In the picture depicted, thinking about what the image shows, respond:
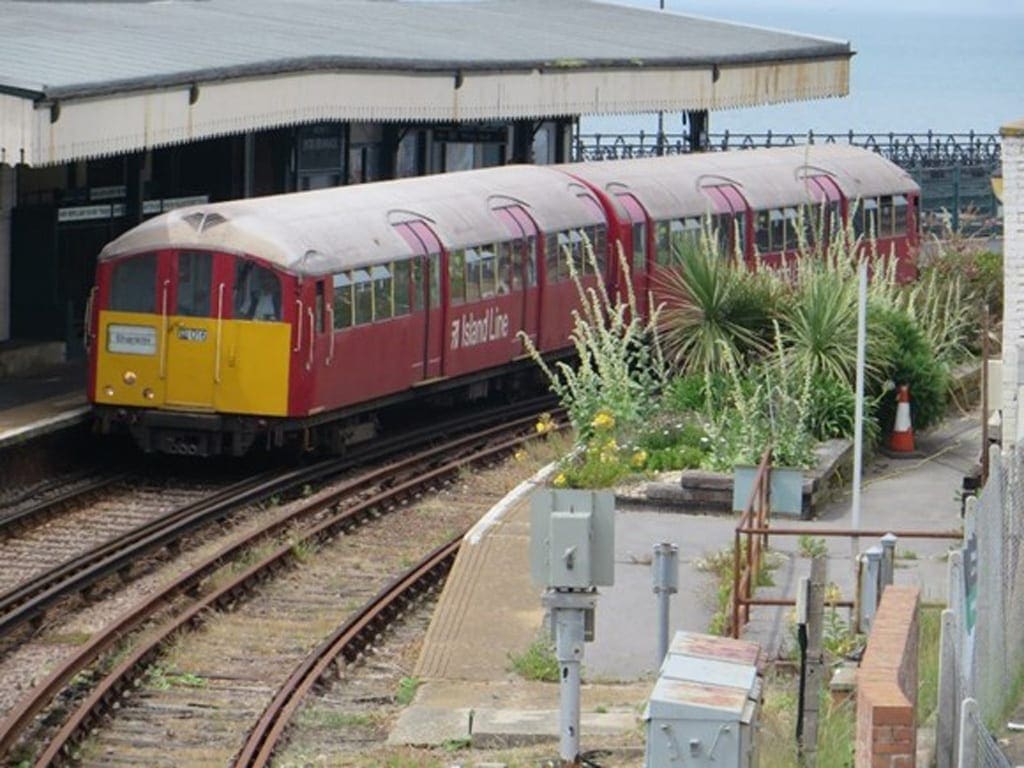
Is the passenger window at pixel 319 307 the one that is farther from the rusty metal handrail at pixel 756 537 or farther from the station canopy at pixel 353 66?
the rusty metal handrail at pixel 756 537

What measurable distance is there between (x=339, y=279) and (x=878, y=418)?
5.32 m

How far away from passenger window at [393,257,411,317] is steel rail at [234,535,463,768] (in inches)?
196

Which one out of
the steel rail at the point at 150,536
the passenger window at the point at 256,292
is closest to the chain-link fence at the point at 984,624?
the steel rail at the point at 150,536

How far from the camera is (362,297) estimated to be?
2556 cm

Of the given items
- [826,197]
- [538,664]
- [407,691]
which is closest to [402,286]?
[538,664]

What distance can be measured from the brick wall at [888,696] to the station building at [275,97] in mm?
14376

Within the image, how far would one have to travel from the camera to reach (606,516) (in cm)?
1356

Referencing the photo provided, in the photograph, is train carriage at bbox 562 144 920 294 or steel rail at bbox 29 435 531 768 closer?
steel rail at bbox 29 435 531 768

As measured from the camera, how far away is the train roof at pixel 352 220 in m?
24.6

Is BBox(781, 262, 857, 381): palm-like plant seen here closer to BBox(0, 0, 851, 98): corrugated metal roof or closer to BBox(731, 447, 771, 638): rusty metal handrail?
BBox(731, 447, 771, 638): rusty metal handrail

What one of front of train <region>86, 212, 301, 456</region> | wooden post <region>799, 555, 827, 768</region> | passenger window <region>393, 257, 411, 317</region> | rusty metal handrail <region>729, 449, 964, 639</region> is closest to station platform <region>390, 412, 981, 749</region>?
rusty metal handrail <region>729, 449, 964, 639</region>

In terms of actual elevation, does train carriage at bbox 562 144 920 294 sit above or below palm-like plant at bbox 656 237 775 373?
above

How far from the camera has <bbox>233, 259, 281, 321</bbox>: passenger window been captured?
24406 mm

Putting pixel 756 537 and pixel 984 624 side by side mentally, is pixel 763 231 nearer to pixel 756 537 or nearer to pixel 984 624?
pixel 756 537
